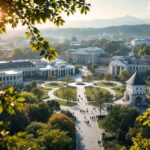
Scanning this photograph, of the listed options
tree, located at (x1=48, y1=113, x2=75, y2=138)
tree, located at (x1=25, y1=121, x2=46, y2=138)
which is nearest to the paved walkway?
tree, located at (x1=48, y1=113, x2=75, y2=138)

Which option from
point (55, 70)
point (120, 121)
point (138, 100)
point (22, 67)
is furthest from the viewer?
point (55, 70)

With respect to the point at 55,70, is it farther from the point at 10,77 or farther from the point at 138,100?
the point at 138,100

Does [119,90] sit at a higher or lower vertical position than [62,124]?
lower

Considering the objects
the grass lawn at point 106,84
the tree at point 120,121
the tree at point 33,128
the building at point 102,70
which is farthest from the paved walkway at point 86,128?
the building at point 102,70

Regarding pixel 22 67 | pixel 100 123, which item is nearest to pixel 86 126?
pixel 100 123

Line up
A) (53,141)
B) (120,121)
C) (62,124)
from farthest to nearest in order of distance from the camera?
(120,121) → (62,124) → (53,141)

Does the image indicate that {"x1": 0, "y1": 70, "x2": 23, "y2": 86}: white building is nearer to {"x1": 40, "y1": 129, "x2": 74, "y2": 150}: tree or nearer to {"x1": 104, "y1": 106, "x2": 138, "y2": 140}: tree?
{"x1": 104, "y1": 106, "x2": 138, "y2": 140}: tree

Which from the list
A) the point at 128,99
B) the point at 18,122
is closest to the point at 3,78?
the point at 128,99

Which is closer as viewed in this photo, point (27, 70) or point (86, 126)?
point (86, 126)
